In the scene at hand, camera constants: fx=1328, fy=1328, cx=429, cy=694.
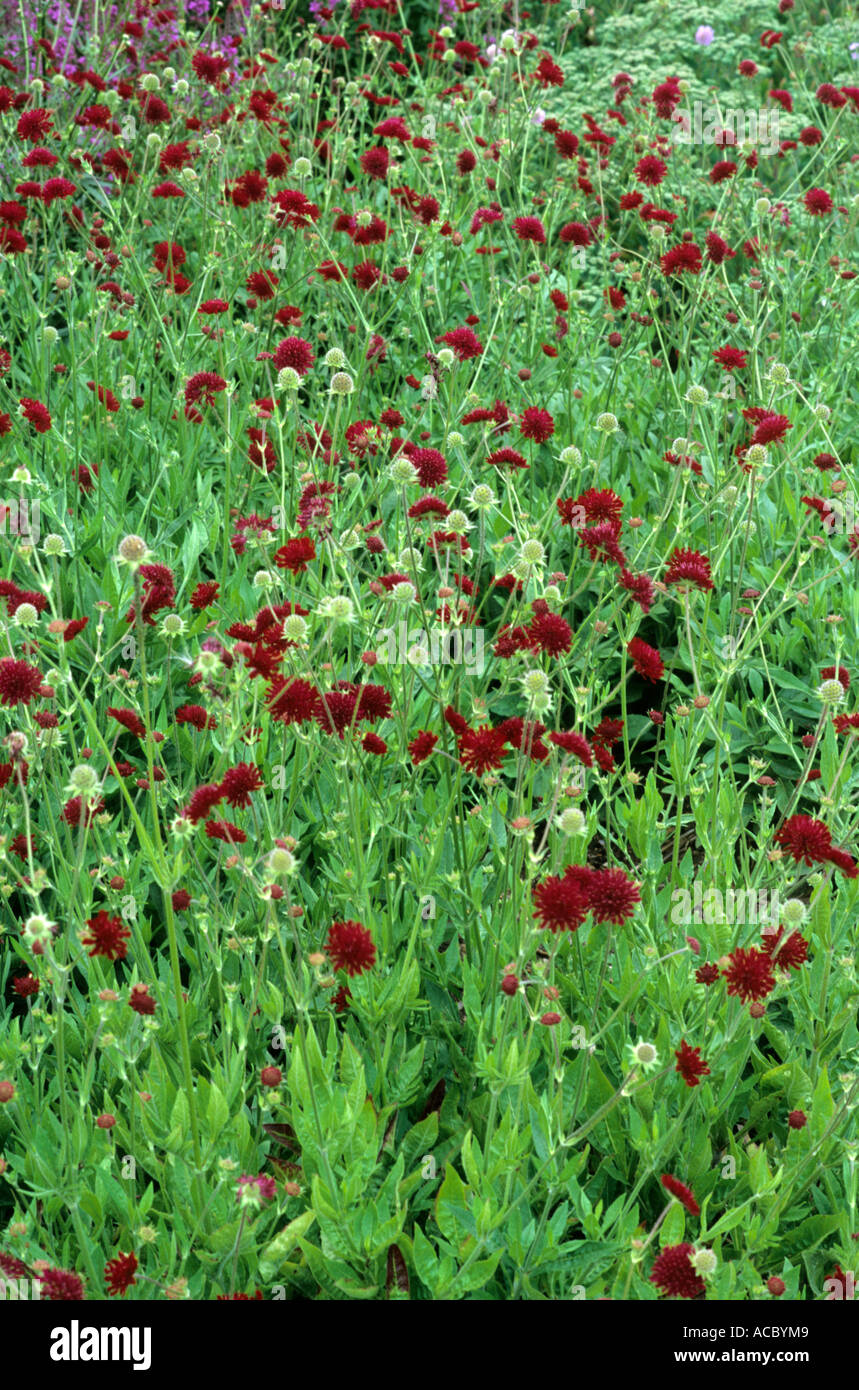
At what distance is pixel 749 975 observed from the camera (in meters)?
1.85

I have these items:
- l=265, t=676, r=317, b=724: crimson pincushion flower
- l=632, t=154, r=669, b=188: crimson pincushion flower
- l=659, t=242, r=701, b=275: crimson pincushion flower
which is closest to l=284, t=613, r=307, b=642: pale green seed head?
l=265, t=676, r=317, b=724: crimson pincushion flower

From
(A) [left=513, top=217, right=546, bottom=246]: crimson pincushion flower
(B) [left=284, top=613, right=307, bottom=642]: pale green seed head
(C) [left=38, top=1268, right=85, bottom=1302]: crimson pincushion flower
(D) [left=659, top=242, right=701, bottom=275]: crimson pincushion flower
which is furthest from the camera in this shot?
(A) [left=513, top=217, right=546, bottom=246]: crimson pincushion flower

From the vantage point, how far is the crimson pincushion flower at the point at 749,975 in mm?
1845

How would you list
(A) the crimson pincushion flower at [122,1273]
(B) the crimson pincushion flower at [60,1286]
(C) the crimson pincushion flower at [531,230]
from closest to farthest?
(B) the crimson pincushion flower at [60,1286], (A) the crimson pincushion flower at [122,1273], (C) the crimson pincushion flower at [531,230]

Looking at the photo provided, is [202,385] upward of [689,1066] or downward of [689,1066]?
upward

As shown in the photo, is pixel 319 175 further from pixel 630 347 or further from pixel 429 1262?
pixel 429 1262

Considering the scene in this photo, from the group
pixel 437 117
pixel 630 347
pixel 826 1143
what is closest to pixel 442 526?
pixel 826 1143

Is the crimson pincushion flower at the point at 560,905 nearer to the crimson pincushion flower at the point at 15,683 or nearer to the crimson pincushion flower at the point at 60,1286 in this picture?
the crimson pincushion flower at the point at 60,1286

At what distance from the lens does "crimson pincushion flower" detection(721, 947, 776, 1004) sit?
1.84 meters

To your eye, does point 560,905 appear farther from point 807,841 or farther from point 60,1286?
point 60,1286

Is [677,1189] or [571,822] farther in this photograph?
[571,822]

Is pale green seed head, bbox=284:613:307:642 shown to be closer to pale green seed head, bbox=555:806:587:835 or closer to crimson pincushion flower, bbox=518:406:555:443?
pale green seed head, bbox=555:806:587:835

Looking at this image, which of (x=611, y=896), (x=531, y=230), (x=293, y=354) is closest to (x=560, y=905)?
(x=611, y=896)

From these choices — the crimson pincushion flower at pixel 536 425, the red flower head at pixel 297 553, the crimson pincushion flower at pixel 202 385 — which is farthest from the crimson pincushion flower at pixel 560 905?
the crimson pincushion flower at pixel 202 385
